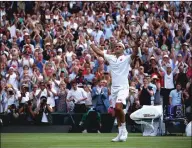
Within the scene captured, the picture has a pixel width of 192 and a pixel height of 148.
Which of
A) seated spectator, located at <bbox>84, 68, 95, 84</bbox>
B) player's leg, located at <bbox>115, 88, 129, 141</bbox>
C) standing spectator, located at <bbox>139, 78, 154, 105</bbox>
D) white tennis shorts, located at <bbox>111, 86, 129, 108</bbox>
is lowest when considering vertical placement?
player's leg, located at <bbox>115, 88, 129, 141</bbox>

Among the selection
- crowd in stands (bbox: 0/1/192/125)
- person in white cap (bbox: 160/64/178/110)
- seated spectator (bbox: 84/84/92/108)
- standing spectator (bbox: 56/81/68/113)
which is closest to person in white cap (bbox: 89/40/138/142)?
crowd in stands (bbox: 0/1/192/125)

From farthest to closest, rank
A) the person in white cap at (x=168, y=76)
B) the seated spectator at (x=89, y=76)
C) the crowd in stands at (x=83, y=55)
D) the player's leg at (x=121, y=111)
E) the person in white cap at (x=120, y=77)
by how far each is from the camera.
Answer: the seated spectator at (x=89, y=76)
the person in white cap at (x=168, y=76)
the crowd in stands at (x=83, y=55)
the person in white cap at (x=120, y=77)
the player's leg at (x=121, y=111)

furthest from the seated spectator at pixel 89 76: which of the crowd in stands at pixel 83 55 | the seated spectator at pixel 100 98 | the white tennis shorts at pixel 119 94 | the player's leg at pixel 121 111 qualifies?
the player's leg at pixel 121 111

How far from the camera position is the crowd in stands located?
76.2ft

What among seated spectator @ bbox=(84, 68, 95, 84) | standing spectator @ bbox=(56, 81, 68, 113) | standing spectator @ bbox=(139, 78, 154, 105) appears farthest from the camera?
seated spectator @ bbox=(84, 68, 95, 84)

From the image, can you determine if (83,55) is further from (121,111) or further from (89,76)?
(121,111)

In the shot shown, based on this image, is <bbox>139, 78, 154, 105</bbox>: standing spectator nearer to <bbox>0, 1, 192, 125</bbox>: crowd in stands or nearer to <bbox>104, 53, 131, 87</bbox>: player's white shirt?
<bbox>0, 1, 192, 125</bbox>: crowd in stands

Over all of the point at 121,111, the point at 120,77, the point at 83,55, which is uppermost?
the point at 83,55

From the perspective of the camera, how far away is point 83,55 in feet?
87.1

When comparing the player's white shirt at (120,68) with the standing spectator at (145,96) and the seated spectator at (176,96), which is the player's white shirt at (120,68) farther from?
the seated spectator at (176,96)


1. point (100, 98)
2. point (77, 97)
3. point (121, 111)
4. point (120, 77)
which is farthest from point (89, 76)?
point (121, 111)

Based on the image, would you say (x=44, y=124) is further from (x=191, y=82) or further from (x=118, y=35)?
(x=118, y=35)

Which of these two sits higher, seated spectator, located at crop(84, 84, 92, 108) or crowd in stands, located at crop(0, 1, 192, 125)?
crowd in stands, located at crop(0, 1, 192, 125)

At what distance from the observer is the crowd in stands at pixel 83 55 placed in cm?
2323
